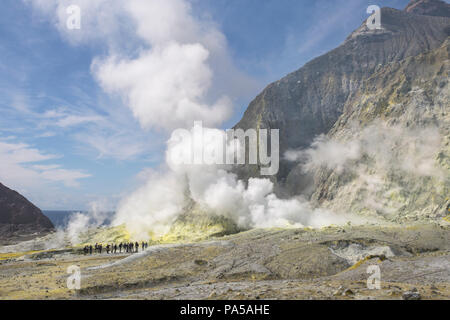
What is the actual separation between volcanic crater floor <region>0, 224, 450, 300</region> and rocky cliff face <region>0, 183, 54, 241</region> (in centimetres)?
7369

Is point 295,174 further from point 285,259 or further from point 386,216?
point 285,259

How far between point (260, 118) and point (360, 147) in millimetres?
29082

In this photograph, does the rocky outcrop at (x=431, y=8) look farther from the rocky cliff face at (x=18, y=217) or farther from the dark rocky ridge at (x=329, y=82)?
the rocky cliff face at (x=18, y=217)

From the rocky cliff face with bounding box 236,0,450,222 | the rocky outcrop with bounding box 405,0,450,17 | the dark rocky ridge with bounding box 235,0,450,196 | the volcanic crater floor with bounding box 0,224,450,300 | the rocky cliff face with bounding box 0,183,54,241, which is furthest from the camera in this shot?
the rocky outcrop with bounding box 405,0,450,17

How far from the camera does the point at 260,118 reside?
88.8 m

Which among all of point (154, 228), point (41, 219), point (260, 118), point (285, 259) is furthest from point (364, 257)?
point (41, 219)

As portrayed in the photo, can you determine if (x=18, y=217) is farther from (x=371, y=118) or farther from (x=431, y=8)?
(x=431, y=8)

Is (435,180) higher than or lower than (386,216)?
higher

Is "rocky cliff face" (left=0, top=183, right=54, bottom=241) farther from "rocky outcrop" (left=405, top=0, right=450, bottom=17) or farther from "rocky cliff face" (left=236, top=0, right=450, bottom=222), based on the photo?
"rocky outcrop" (left=405, top=0, right=450, bottom=17)

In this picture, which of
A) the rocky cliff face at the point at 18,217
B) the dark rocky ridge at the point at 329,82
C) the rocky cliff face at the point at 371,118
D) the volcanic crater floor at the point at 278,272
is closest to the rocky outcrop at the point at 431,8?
the rocky cliff face at the point at 371,118

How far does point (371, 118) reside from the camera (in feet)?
239

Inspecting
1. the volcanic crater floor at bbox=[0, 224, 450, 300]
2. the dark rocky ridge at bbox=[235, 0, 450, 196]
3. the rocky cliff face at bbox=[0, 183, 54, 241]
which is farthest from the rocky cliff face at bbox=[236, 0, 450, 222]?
the rocky cliff face at bbox=[0, 183, 54, 241]

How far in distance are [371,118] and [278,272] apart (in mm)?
58377

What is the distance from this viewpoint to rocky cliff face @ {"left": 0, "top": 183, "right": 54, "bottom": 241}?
9462cm
